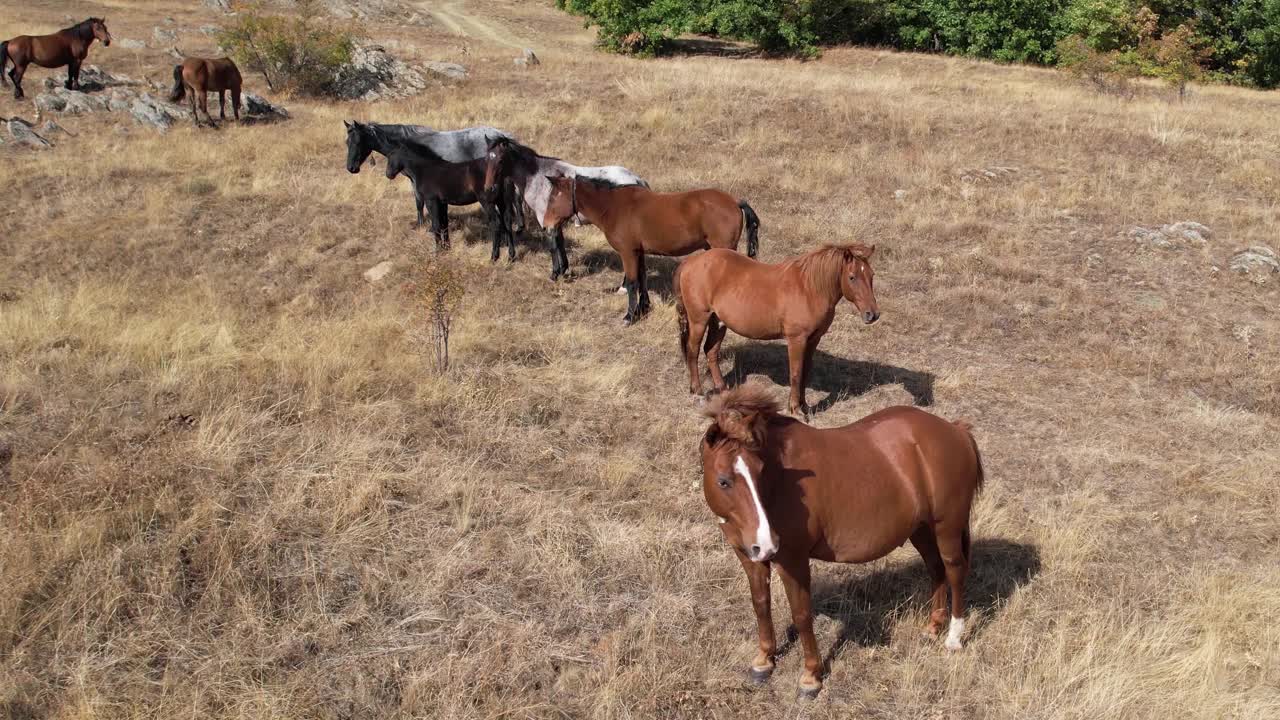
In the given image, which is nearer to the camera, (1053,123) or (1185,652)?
(1185,652)

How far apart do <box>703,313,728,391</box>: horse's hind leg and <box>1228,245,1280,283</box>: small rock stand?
8678 mm

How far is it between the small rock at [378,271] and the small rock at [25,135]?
1047 centimetres

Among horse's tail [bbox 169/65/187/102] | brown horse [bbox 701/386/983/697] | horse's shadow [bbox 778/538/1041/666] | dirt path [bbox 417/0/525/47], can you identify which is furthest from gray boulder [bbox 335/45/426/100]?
brown horse [bbox 701/386/983/697]

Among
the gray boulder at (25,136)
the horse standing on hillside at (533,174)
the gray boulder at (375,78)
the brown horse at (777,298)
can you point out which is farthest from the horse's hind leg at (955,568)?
the gray boulder at (375,78)

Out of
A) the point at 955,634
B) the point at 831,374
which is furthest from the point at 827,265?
the point at 955,634

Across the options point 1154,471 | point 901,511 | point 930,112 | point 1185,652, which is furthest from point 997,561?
point 930,112

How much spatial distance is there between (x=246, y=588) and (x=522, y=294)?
287 inches

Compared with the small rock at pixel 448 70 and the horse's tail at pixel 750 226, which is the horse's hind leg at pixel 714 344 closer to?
the horse's tail at pixel 750 226

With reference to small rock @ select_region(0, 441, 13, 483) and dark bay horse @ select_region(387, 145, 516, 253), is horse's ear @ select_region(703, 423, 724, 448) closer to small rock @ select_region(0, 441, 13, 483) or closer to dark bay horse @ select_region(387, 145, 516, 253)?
small rock @ select_region(0, 441, 13, 483)

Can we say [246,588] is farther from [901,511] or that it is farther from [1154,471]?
[1154,471]

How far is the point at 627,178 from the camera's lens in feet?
41.6

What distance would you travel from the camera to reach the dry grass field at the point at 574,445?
5219mm

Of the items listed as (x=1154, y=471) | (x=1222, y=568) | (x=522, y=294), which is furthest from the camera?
(x=522, y=294)

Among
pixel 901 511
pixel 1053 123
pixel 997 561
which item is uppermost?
pixel 1053 123
